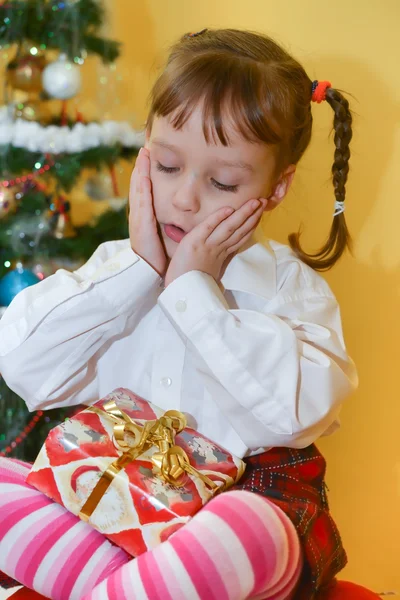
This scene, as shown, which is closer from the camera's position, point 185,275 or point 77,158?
point 185,275

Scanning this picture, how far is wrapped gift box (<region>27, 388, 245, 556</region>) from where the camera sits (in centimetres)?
73

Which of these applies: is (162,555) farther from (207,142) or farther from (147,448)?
(207,142)

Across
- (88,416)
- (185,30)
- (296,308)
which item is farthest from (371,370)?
(185,30)

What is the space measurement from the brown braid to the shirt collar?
8 centimetres

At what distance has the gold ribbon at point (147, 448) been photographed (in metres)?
0.75

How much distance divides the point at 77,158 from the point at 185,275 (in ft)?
1.85

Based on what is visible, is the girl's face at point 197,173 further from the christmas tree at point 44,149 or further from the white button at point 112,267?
the christmas tree at point 44,149

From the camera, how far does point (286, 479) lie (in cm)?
86

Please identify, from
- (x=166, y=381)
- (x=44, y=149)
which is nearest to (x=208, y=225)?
(x=166, y=381)

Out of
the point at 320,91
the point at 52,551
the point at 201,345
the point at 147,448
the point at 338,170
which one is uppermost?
the point at 320,91

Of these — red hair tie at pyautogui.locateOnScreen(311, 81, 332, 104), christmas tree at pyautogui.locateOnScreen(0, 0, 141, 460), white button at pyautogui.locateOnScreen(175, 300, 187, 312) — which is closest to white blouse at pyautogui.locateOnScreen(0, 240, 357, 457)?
white button at pyautogui.locateOnScreen(175, 300, 187, 312)

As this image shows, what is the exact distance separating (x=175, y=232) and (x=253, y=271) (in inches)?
5.2

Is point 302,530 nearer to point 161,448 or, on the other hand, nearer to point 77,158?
point 161,448

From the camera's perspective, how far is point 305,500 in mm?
809
